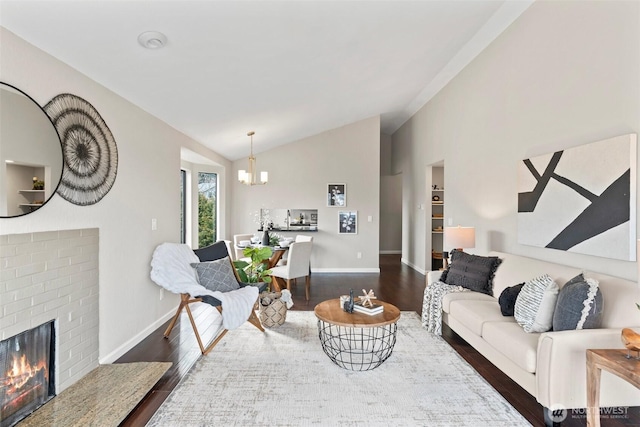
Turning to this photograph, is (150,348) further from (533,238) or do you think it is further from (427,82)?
(427,82)

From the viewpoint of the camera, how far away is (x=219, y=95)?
11.4ft

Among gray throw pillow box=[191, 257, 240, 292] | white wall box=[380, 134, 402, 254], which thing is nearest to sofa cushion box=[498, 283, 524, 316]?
gray throw pillow box=[191, 257, 240, 292]

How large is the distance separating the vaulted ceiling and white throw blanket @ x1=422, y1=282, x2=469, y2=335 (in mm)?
2713

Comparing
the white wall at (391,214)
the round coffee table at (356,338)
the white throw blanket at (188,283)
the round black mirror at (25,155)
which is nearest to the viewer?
the round black mirror at (25,155)

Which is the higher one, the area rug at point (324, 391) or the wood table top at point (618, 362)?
the wood table top at point (618, 362)

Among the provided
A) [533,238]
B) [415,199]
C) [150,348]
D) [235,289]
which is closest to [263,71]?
[235,289]

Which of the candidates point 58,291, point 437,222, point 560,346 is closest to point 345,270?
point 437,222

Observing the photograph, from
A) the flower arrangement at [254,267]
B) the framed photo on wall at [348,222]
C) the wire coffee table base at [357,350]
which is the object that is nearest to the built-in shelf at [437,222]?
the framed photo on wall at [348,222]

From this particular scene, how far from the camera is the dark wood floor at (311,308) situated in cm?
211

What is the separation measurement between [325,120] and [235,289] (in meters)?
3.72

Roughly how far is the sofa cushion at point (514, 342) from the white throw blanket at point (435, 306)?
809 mm

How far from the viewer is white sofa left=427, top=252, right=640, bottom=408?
1.92 m

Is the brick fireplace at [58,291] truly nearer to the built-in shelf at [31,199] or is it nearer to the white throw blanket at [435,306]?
the built-in shelf at [31,199]

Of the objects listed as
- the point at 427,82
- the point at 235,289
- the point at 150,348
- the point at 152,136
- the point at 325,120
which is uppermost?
the point at 427,82
